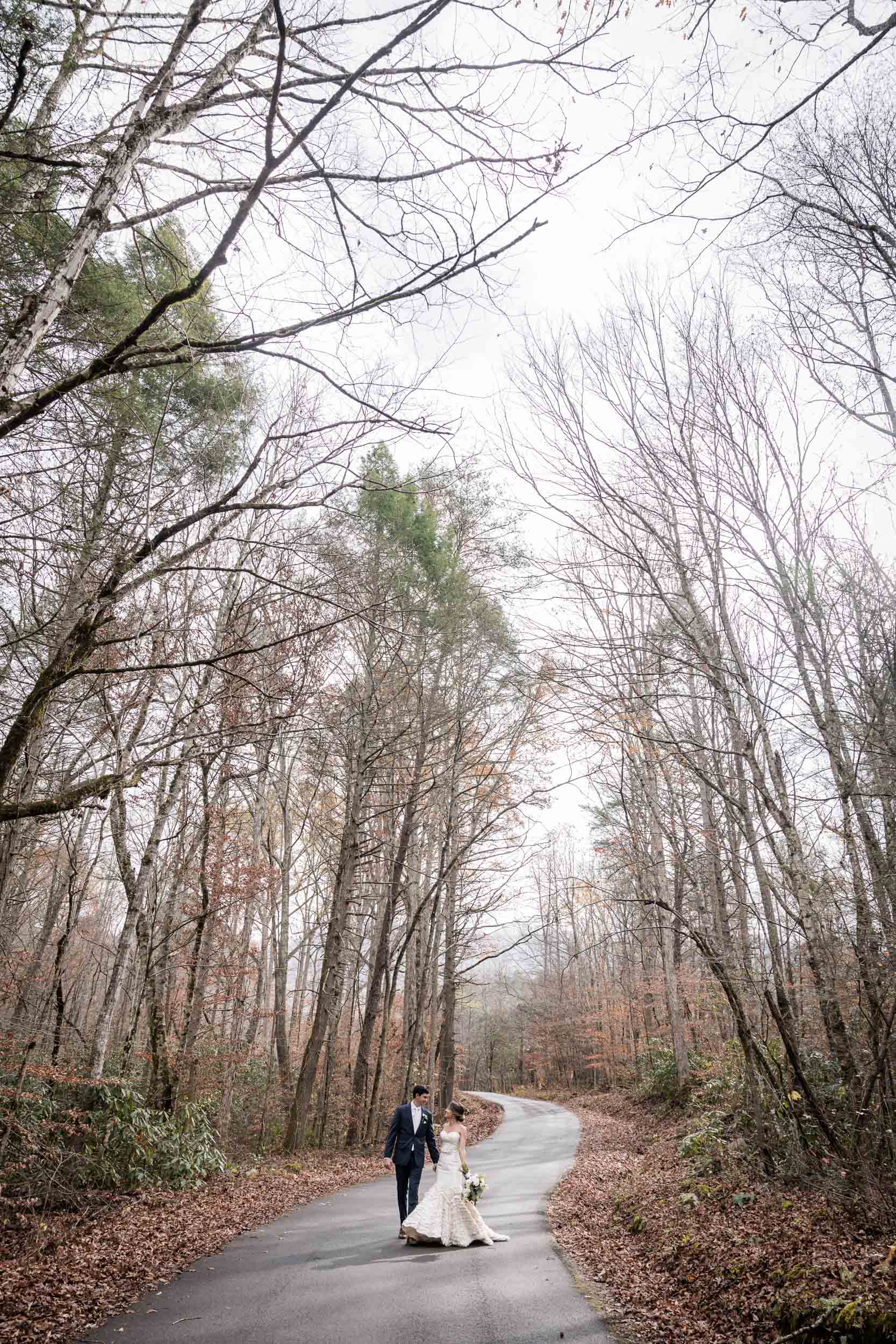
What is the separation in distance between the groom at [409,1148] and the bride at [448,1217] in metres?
0.21

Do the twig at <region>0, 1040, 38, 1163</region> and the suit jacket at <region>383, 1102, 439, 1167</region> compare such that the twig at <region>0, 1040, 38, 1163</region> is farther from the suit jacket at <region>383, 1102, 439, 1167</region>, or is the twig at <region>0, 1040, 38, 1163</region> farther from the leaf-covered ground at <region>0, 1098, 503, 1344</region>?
the suit jacket at <region>383, 1102, 439, 1167</region>

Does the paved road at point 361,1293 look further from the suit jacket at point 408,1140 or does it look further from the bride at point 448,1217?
the suit jacket at point 408,1140

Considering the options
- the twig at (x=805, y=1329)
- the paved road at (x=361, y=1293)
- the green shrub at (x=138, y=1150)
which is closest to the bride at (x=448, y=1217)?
the paved road at (x=361, y=1293)

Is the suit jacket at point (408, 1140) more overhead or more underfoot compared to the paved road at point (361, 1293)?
more overhead

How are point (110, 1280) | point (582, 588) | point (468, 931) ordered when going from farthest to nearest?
point (468, 931)
point (582, 588)
point (110, 1280)

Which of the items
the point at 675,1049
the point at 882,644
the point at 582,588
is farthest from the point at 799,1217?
the point at 675,1049

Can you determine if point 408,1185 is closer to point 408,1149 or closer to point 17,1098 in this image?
point 408,1149

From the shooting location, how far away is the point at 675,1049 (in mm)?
14883

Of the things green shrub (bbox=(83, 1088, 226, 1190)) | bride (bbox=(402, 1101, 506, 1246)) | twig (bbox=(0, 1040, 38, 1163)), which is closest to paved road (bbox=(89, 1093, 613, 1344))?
bride (bbox=(402, 1101, 506, 1246))

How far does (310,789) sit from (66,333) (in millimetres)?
11497

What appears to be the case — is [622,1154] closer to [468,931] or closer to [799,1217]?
[468,931]

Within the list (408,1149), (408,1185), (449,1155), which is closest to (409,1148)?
(408,1149)

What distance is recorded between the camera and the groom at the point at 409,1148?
23.1ft

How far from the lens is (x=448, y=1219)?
657 centimetres
